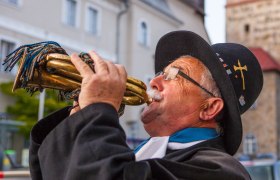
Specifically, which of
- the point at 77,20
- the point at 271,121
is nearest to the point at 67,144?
the point at 77,20

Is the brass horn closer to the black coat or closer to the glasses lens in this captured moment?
the black coat

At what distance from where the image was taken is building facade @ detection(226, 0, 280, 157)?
34.5 meters

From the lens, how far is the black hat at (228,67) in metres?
1.51

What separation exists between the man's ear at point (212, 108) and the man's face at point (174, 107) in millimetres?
18

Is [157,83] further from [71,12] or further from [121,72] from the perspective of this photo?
[71,12]

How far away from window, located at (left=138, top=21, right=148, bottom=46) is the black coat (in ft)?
64.5

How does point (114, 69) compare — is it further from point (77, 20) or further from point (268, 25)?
point (268, 25)

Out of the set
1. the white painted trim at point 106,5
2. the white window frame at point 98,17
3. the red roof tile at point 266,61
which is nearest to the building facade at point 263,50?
the red roof tile at point 266,61

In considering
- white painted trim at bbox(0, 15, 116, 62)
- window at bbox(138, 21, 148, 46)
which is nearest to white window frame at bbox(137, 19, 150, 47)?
window at bbox(138, 21, 148, 46)

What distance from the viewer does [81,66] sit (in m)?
1.23

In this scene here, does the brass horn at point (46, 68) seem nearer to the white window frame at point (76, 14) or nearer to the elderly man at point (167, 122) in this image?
the elderly man at point (167, 122)

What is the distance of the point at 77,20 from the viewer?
1802cm

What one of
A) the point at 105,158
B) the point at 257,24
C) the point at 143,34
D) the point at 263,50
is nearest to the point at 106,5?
the point at 143,34

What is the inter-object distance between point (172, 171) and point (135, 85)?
0.93 feet
